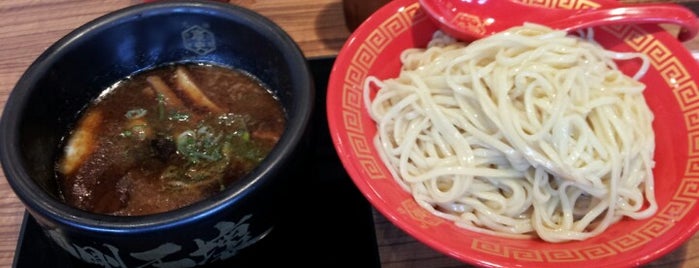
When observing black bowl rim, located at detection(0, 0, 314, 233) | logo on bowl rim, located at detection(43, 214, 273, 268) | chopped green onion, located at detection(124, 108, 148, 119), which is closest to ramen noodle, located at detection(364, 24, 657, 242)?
black bowl rim, located at detection(0, 0, 314, 233)

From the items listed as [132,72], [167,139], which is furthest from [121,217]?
[132,72]

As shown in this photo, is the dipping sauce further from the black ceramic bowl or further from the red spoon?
the red spoon

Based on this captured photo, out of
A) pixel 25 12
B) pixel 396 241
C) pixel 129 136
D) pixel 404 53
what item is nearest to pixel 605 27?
pixel 404 53

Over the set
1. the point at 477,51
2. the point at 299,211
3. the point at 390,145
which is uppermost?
the point at 477,51

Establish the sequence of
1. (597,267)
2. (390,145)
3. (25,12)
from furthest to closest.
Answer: (25,12) < (390,145) < (597,267)

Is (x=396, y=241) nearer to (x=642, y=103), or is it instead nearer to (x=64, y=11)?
(x=642, y=103)

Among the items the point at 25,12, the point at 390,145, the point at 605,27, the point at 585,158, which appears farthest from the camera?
the point at 25,12

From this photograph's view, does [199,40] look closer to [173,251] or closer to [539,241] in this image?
[173,251]
